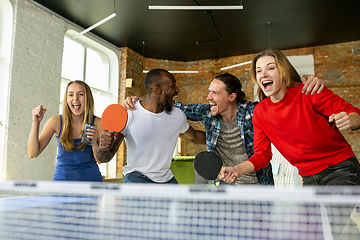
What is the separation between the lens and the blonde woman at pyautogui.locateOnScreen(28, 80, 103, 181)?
7.87 ft

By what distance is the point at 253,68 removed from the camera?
82.1 inches

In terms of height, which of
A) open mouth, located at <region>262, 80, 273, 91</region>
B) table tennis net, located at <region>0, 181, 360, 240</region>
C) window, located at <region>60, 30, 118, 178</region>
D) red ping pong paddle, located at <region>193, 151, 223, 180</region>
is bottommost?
table tennis net, located at <region>0, 181, 360, 240</region>

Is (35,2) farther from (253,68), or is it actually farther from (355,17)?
(355,17)

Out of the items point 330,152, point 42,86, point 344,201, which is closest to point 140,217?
point 344,201

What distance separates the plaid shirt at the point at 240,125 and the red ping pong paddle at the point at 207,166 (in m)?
0.76

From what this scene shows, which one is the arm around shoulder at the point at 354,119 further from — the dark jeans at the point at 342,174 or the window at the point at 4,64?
the window at the point at 4,64

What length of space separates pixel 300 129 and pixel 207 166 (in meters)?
0.59

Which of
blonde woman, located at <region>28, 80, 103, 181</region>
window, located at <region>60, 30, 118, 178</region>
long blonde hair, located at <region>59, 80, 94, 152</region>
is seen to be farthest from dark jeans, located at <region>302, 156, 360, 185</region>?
window, located at <region>60, 30, 118, 178</region>

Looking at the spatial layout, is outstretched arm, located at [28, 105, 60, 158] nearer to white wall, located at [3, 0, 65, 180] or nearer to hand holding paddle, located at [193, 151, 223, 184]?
hand holding paddle, located at [193, 151, 223, 184]

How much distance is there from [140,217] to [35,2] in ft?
24.3

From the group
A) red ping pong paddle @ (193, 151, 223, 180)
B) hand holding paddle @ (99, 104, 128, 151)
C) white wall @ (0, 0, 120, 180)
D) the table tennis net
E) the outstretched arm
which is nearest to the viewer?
the table tennis net

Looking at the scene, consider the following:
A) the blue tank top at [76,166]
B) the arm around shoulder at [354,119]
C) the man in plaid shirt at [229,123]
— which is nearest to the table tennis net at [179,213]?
the arm around shoulder at [354,119]

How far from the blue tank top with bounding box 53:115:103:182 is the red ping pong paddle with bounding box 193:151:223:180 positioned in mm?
1160

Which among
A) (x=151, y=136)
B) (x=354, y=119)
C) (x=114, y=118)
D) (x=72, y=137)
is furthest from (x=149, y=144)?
(x=354, y=119)
